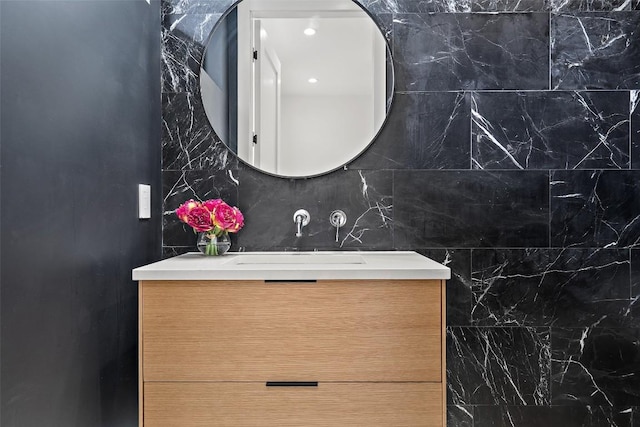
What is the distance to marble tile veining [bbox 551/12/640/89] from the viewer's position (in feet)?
5.95

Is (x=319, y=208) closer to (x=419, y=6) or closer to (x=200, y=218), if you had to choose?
(x=200, y=218)

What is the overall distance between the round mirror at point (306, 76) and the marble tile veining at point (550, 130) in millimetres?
435

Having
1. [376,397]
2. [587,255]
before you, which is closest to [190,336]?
[376,397]

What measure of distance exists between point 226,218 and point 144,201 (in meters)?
0.32

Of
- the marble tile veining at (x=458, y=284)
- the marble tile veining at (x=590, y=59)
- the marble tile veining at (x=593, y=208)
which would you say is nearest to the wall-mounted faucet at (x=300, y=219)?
the marble tile veining at (x=458, y=284)

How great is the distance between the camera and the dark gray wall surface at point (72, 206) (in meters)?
0.97

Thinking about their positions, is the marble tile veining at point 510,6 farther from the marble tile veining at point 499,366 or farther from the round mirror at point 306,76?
the marble tile veining at point 499,366

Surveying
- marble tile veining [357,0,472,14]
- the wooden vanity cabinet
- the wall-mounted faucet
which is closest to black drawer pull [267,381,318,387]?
the wooden vanity cabinet

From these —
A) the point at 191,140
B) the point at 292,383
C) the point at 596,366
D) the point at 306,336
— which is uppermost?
the point at 191,140

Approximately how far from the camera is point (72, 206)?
1188 mm

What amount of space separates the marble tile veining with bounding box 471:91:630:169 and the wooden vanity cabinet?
0.82m

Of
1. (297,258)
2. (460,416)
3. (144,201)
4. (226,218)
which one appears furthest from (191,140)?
(460,416)

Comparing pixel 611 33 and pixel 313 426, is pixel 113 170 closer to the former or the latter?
pixel 313 426

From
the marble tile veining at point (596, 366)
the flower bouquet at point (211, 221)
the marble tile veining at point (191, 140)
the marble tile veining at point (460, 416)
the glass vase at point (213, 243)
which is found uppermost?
the marble tile veining at point (191, 140)
